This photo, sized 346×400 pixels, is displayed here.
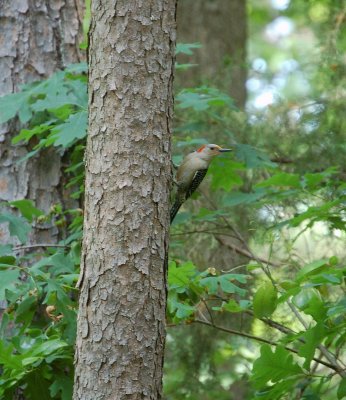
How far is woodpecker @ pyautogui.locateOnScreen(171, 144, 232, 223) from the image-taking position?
4.13m

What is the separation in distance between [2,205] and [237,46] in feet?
11.5

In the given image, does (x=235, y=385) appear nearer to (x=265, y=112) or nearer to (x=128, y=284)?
(x=265, y=112)

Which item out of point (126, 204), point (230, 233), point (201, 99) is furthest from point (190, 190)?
point (126, 204)

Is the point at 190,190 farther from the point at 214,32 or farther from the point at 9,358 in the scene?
the point at 214,32

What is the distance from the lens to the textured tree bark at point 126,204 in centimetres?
269

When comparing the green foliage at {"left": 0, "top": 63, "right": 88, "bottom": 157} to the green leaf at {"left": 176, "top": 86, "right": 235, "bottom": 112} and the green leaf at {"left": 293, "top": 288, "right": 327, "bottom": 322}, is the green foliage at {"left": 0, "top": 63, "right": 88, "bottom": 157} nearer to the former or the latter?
the green leaf at {"left": 176, "top": 86, "right": 235, "bottom": 112}

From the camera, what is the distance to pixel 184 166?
4.16 metres

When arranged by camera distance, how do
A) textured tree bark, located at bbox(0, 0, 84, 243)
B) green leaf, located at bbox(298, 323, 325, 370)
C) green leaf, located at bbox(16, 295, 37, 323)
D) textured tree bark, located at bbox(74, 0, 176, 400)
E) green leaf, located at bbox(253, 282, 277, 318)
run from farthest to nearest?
textured tree bark, located at bbox(0, 0, 84, 243) → green leaf, located at bbox(16, 295, 37, 323) → green leaf, located at bbox(253, 282, 277, 318) → green leaf, located at bbox(298, 323, 325, 370) → textured tree bark, located at bbox(74, 0, 176, 400)

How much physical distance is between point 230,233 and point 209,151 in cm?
145

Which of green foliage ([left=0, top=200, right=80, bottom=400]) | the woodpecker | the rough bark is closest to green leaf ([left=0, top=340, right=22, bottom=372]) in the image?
green foliage ([left=0, top=200, right=80, bottom=400])

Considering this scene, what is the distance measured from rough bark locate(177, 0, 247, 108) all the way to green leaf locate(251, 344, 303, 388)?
3951mm

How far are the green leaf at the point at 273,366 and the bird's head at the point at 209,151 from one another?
1.46 m

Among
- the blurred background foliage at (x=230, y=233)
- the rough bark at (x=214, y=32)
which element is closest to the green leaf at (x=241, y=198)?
the blurred background foliage at (x=230, y=233)

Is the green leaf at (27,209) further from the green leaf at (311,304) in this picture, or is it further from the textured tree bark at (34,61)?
the green leaf at (311,304)
